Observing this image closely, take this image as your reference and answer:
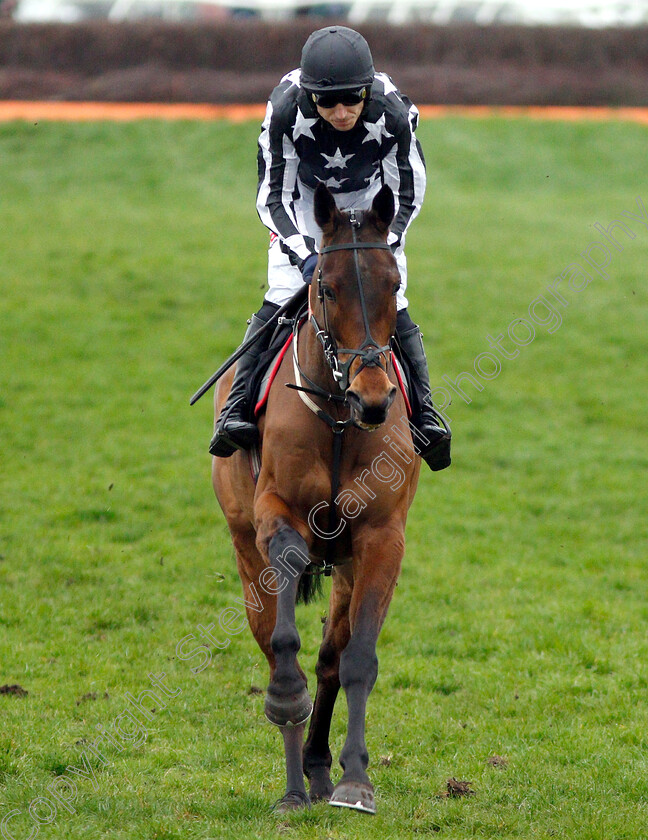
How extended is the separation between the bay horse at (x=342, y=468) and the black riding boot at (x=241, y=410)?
228 millimetres

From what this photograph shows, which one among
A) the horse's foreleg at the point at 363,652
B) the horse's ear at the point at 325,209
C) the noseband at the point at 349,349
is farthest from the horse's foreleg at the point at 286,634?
the horse's ear at the point at 325,209

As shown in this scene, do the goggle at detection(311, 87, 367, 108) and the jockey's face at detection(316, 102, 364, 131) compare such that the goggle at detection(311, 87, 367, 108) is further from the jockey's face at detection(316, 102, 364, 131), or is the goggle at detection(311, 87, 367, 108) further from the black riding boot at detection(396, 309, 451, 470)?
the black riding boot at detection(396, 309, 451, 470)

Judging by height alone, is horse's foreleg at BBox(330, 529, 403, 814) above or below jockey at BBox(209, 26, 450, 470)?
below

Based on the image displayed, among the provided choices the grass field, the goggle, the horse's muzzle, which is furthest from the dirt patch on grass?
the goggle

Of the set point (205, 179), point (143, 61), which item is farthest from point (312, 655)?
point (143, 61)

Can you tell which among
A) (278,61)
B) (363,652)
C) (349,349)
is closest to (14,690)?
(363,652)

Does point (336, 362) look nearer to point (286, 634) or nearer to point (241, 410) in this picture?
point (241, 410)

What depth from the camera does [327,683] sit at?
5656 mm

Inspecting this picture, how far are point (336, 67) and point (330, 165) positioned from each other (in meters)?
0.55

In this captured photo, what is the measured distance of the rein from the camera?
426 centimetres

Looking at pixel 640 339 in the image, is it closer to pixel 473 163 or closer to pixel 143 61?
pixel 473 163

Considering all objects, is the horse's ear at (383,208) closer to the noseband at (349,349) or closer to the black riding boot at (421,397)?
the noseband at (349,349)

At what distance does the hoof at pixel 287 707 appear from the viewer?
4.64 m

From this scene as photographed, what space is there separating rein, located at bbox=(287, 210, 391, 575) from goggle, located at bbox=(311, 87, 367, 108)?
76 centimetres
